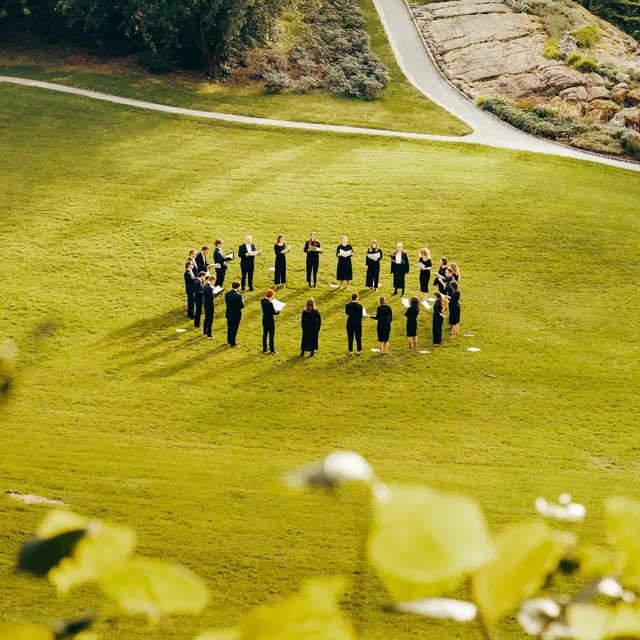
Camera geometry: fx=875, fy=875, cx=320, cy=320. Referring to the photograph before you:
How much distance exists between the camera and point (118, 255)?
27359mm

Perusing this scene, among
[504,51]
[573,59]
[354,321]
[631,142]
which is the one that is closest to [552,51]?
[573,59]

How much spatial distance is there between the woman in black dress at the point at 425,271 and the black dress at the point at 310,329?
4452 millimetres

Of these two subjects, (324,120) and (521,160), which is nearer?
(521,160)

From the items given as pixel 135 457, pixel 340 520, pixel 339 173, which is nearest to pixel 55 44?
pixel 339 173

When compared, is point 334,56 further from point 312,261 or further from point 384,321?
point 384,321

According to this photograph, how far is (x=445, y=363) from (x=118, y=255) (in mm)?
11568

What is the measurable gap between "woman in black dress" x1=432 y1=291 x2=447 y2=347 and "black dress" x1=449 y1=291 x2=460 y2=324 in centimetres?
23

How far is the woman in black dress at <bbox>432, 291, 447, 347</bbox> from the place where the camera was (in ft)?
72.2

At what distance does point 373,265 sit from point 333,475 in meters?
24.2

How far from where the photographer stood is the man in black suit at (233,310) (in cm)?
2111

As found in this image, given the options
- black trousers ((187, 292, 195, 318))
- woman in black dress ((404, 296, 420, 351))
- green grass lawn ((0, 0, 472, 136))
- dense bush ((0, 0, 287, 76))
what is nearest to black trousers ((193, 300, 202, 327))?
black trousers ((187, 292, 195, 318))

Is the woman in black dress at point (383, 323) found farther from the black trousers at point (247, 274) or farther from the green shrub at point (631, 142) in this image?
the green shrub at point (631, 142)

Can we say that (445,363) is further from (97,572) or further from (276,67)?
(276,67)

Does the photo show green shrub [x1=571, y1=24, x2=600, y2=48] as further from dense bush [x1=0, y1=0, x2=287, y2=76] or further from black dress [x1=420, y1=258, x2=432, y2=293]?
black dress [x1=420, y1=258, x2=432, y2=293]
